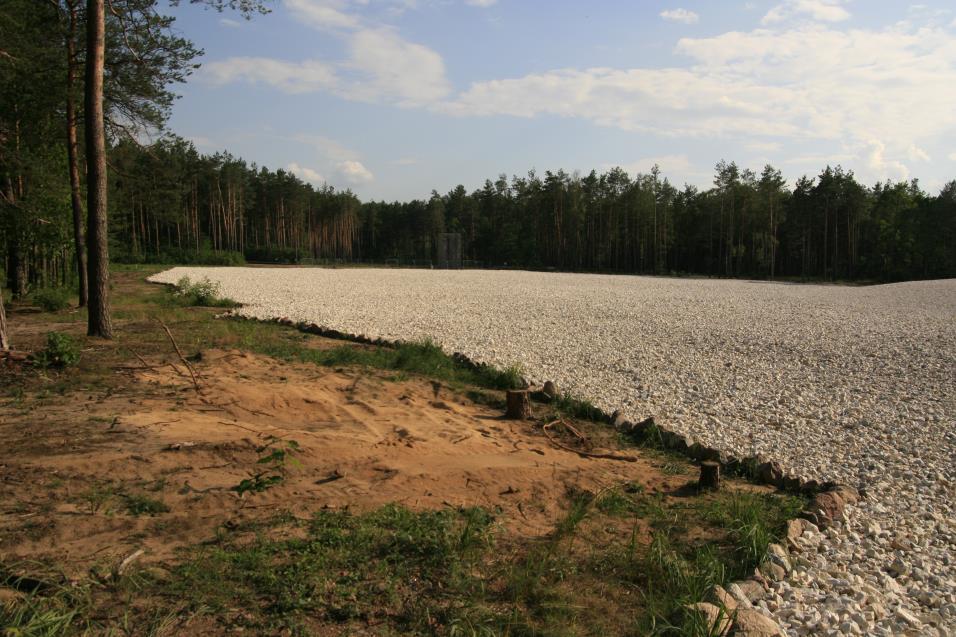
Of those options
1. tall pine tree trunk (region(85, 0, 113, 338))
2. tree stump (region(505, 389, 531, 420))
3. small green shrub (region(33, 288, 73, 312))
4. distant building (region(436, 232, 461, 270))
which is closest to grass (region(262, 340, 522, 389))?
tree stump (region(505, 389, 531, 420))

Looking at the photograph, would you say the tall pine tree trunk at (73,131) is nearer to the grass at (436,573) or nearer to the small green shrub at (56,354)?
the small green shrub at (56,354)

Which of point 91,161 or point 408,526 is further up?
point 91,161

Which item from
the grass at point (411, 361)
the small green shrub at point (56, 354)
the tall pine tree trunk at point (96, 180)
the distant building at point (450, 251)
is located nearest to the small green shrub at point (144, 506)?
the small green shrub at point (56, 354)

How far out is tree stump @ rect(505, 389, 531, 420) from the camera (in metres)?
6.99

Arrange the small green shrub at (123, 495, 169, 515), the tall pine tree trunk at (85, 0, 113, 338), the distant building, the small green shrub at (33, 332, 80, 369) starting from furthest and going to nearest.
A: the distant building
the tall pine tree trunk at (85, 0, 113, 338)
the small green shrub at (33, 332, 80, 369)
the small green shrub at (123, 495, 169, 515)

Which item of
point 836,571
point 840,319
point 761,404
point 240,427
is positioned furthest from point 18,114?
point 840,319

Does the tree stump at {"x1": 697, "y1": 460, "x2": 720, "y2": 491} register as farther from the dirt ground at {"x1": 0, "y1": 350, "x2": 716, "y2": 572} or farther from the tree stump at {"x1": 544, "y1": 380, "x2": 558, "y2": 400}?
the tree stump at {"x1": 544, "y1": 380, "x2": 558, "y2": 400}

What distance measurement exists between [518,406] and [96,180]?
7.59m

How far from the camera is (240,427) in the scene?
5.48m

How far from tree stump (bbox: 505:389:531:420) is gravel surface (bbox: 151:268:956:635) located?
116cm

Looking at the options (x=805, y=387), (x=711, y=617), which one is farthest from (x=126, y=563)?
(x=805, y=387)

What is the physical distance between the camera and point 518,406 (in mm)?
7016

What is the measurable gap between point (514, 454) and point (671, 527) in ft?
5.70

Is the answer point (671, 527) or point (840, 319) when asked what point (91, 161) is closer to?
point (671, 527)
